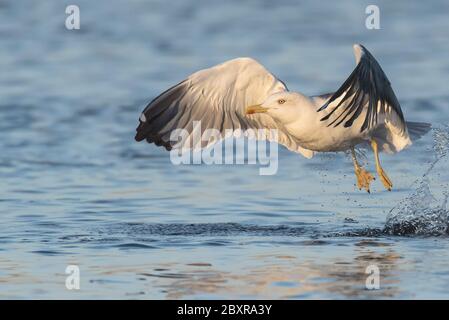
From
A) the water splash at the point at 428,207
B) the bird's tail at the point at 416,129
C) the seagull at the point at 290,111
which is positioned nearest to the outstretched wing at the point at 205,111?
the seagull at the point at 290,111

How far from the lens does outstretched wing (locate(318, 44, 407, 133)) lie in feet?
30.1

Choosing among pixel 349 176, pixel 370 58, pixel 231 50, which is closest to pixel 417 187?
pixel 349 176

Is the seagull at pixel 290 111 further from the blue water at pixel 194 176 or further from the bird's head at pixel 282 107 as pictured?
the blue water at pixel 194 176

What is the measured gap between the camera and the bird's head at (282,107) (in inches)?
372

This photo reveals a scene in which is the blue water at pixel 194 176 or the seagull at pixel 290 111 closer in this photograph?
the blue water at pixel 194 176

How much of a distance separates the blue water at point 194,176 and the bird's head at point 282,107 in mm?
947

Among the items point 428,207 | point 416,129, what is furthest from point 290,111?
point 428,207

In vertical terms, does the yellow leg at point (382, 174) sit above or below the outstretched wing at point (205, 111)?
below

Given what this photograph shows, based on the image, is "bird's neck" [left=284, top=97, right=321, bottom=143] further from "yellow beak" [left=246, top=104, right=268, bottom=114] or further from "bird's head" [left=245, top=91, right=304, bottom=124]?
"yellow beak" [left=246, top=104, right=268, bottom=114]

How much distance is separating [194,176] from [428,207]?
270 centimetres

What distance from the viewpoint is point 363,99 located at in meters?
9.25

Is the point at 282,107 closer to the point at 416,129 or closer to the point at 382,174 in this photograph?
the point at 382,174

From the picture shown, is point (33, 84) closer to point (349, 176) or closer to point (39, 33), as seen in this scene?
point (39, 33)

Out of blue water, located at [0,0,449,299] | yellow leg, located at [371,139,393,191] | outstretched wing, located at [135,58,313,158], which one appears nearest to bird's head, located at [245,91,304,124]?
outstretched wing, located at [135,58,313,158]
